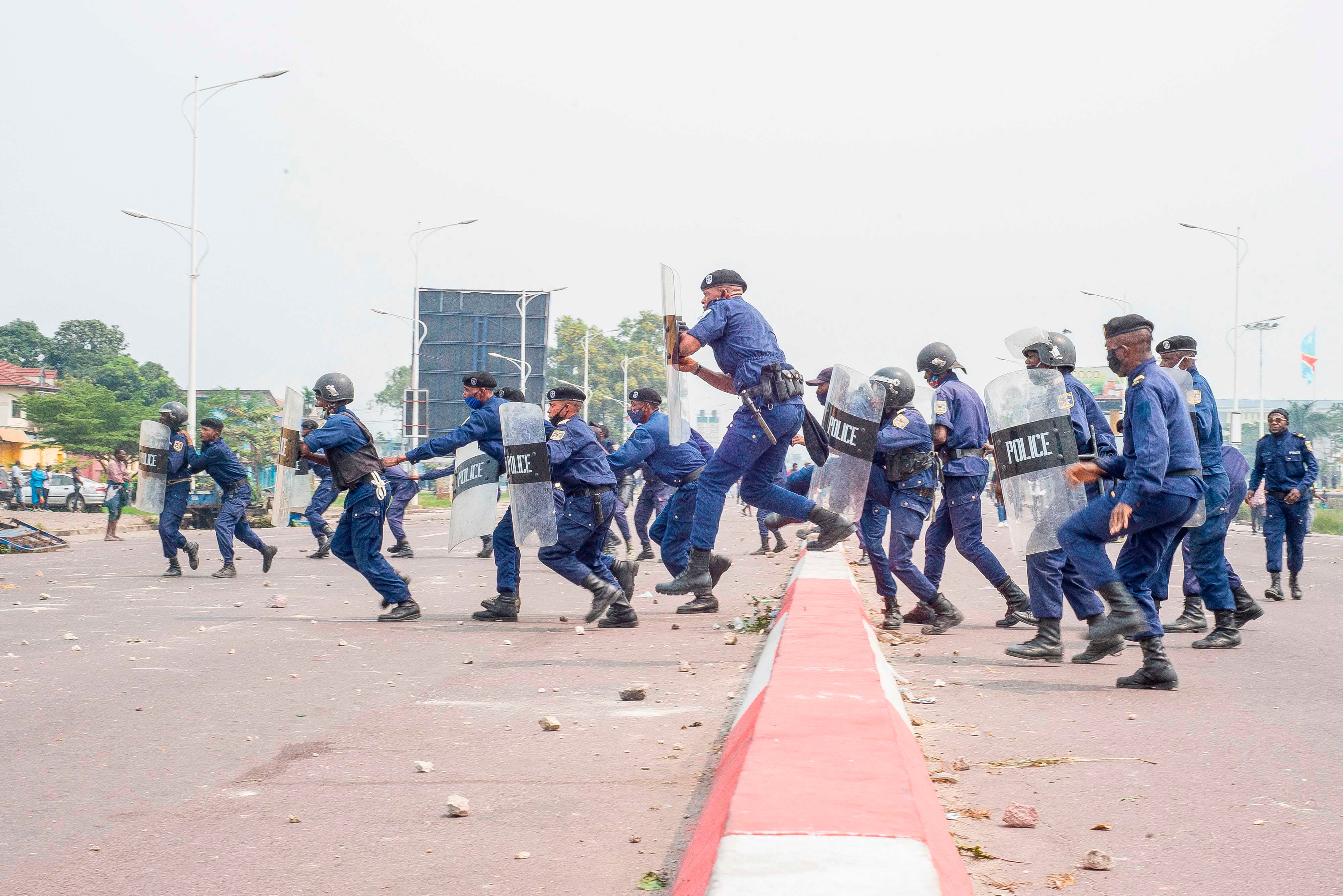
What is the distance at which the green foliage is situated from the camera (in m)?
42.9

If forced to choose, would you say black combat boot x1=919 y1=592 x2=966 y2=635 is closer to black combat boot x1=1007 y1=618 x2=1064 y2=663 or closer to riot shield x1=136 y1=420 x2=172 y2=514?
black combat boot x1=1007 y1=618 x2=1064 y2=663

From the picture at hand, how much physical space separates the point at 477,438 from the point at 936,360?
133 inches

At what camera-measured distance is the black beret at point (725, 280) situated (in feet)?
24.6

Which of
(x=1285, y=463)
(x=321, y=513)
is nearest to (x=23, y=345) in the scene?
(x=321, y=513)

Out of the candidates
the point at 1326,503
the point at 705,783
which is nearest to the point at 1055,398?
the point at 705,783

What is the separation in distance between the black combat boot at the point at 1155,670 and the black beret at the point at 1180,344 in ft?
9.55

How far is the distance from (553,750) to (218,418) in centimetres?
977

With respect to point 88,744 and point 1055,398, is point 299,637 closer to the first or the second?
point 88,744

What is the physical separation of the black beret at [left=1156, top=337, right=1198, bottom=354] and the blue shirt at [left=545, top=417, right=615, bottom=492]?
3.91 metres

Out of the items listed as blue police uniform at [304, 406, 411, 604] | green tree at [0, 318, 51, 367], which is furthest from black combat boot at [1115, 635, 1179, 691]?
green tree at [0, 318, 51, 367]

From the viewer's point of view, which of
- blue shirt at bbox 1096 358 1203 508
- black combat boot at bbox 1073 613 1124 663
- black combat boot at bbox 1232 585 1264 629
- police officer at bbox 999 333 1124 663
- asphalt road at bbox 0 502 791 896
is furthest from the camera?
black combat boot at bbox 1232 585 1264 629

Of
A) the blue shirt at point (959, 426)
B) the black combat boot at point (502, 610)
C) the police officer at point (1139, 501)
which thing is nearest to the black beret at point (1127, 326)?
the police officer at point (1139, 501)

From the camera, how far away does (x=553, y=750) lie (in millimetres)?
4559

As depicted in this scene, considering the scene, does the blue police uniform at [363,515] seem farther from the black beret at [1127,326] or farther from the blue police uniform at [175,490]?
the black beret at [1127,326]
